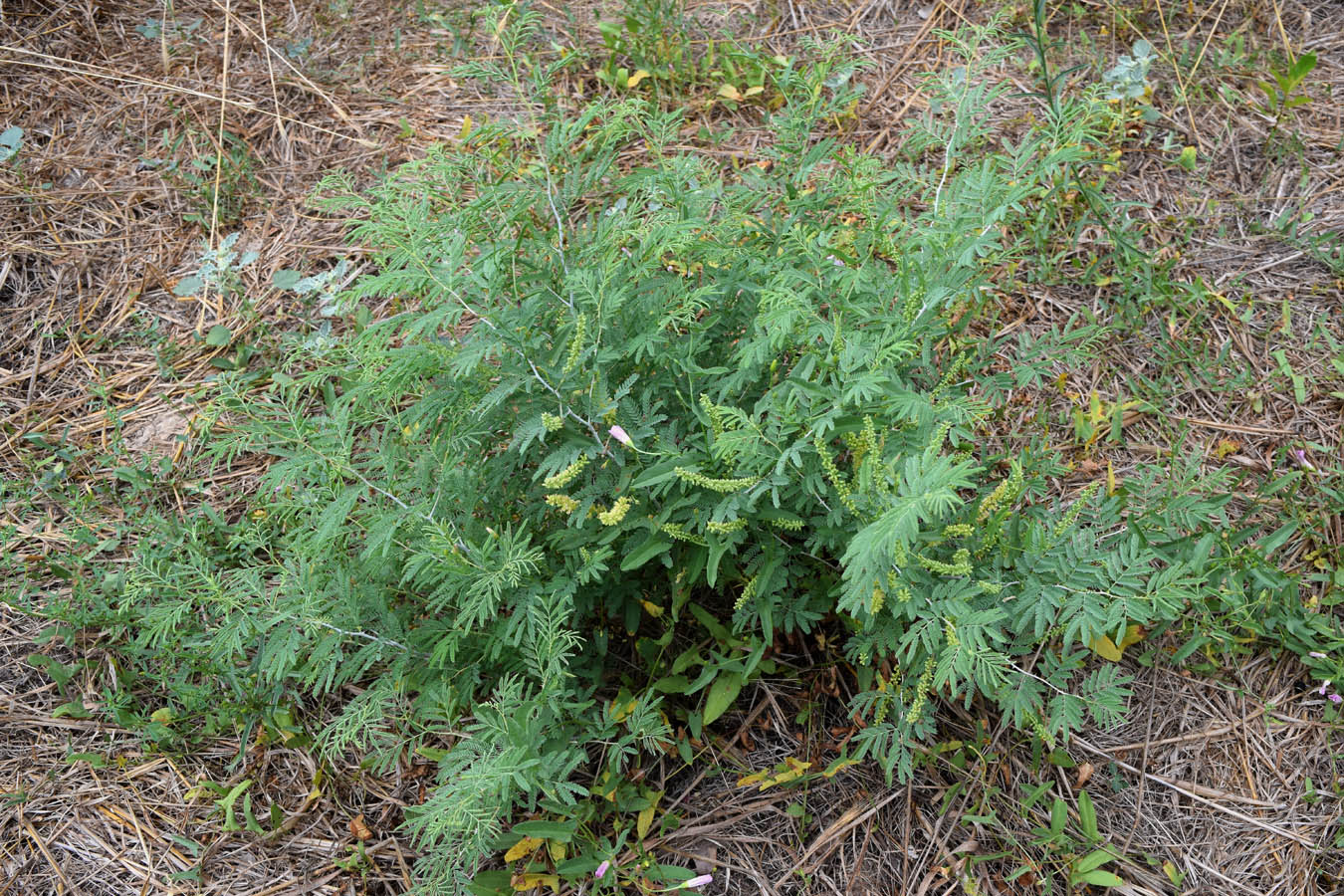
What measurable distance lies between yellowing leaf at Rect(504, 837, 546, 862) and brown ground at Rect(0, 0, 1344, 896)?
0.91ft

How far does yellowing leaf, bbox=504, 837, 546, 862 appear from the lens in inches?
82.3

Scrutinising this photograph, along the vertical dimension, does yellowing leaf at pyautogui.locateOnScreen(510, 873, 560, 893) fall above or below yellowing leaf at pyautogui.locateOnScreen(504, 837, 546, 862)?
below

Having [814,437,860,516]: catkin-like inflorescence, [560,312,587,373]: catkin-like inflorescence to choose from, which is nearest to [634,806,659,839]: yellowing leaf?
[814,437,860,516]: catkin-like inflorescence

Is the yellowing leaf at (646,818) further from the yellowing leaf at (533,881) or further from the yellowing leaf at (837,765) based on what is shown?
the yellowing leaf at (837,765)

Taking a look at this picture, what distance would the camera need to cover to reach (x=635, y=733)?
80.3 inches

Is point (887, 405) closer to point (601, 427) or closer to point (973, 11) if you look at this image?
point (601, 427)

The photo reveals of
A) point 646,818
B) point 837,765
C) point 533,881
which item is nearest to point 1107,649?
point 837,765

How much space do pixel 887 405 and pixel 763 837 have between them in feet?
3.42

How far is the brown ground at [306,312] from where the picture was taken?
2.17 metres

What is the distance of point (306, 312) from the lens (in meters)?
3.20

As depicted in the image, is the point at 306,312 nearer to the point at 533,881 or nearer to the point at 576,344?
the point at 576,344

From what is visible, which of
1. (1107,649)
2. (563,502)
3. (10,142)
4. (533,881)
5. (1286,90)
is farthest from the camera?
(10,142)

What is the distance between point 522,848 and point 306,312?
191 centimetres

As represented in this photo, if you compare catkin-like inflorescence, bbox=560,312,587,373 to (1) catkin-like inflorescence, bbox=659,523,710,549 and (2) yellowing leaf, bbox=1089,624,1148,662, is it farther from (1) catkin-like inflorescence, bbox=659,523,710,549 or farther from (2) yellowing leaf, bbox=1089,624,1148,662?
(2) yellowing leaf, bbox=1089,624,1148,662
